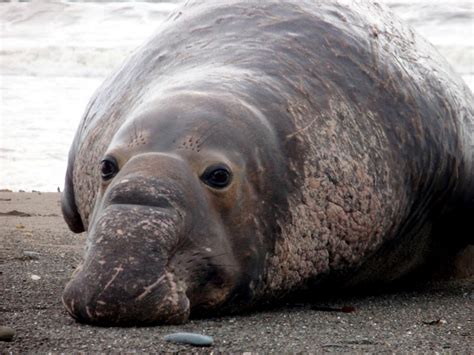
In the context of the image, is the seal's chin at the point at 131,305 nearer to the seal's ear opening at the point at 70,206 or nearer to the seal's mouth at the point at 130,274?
the seal's mouth at the point at 130,274

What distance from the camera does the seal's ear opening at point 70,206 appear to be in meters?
5.03

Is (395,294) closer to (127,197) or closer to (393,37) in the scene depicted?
(393,37)

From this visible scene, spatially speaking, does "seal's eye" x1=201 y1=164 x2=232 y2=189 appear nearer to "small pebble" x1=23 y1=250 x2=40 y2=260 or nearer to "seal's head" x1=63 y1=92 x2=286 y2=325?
"seal's head" x1=63 y1=92 x2=286 y2=325

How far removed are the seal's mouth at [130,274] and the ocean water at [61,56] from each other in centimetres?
539

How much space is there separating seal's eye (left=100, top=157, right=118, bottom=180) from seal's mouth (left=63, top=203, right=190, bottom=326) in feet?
0.74

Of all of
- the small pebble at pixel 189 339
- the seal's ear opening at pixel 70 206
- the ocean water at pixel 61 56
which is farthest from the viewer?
the ocean water at pixel 61 56

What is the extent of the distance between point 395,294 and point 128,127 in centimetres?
158

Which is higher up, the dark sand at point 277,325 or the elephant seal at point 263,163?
the elephant seal at point 263,163

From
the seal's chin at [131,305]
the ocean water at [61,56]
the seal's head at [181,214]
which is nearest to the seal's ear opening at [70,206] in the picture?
the seal's head at [181,214]

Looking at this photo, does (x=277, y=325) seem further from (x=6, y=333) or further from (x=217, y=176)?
(x=6, y=333)

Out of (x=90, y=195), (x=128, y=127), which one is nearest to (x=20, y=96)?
(x=90, y=195)

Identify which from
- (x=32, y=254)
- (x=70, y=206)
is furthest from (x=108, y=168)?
(x=32, y=254)

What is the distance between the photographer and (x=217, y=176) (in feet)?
11.5

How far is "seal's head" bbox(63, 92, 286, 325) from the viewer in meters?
3.27
